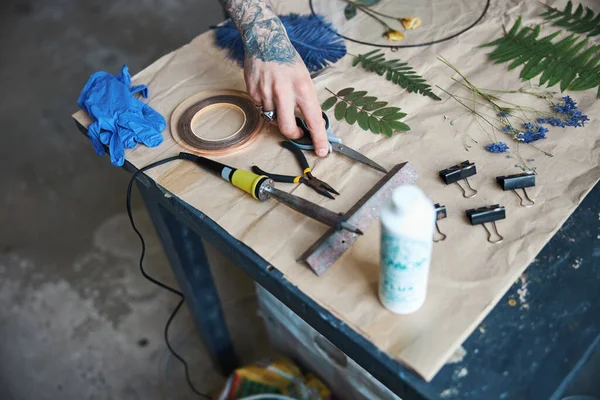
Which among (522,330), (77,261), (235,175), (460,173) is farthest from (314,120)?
(77,261)

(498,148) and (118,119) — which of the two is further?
(118,119)

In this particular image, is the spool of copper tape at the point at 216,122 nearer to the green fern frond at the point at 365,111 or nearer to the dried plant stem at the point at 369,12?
the green fern frond at the point at 365,111

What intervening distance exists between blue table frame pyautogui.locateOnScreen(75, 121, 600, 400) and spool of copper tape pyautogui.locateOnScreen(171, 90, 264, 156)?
0.61 ft

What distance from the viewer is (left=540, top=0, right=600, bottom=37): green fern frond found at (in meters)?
1.22

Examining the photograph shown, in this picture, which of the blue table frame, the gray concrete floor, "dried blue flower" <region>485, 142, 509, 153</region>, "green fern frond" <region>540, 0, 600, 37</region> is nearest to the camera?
the blue table frame

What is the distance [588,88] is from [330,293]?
72 centimetres

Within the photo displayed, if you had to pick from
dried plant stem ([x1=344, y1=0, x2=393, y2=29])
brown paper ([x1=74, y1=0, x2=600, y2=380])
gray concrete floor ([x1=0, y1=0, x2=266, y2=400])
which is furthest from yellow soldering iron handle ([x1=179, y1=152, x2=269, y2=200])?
gray concrete floor ([x1=0, y1=0, x2=266, y2=400])

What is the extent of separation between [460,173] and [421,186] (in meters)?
0.07

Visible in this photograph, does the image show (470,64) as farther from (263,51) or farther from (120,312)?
(120,312)

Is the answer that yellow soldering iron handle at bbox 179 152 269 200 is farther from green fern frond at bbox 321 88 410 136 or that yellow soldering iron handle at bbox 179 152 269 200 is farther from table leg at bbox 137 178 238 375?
green fern frond at bbox 321 88 410 136

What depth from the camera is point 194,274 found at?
57.1 inches

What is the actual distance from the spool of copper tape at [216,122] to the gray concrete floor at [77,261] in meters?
1.01

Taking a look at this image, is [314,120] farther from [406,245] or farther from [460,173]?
[406,245]

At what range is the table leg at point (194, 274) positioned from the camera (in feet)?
4.12
